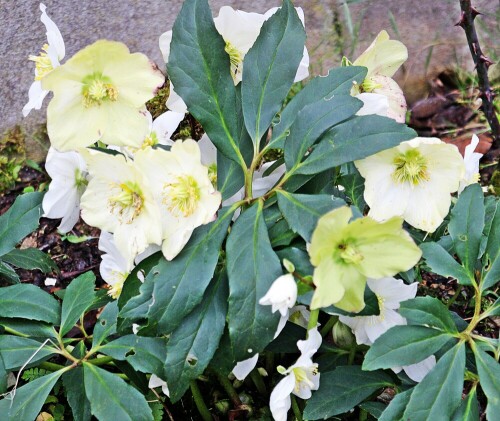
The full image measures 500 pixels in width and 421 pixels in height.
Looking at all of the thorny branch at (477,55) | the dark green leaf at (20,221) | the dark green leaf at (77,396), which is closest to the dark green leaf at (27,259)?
the dark green leaf at (20,221)

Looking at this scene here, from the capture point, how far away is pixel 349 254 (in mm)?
867

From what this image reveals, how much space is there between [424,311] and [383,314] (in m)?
0.09

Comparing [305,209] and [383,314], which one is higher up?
[305,209]

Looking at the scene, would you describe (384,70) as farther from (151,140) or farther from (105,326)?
(105,326)

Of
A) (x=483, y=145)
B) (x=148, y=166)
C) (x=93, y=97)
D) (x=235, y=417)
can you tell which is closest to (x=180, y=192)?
(x=148, y=166)

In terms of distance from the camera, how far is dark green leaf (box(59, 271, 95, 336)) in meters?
1.17

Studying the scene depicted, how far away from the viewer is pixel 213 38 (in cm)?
104

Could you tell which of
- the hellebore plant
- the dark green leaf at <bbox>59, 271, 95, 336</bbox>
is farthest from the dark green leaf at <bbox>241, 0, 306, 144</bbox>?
the dark green leaf at <bbox>59, 271, 95, 336</bbox>

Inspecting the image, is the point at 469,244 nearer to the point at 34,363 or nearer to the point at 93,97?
the point at 93,97

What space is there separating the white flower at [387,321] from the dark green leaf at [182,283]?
0.24 meters

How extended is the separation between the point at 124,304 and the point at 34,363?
22 centimetres

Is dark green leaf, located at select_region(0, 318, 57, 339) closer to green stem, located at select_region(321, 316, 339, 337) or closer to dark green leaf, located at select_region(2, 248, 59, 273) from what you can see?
dark green leaf, located at select_region(2, 248, 59, 273)

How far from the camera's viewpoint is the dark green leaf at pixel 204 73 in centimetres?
103

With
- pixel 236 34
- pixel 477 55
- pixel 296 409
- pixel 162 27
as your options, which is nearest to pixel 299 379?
pixel 296 409
